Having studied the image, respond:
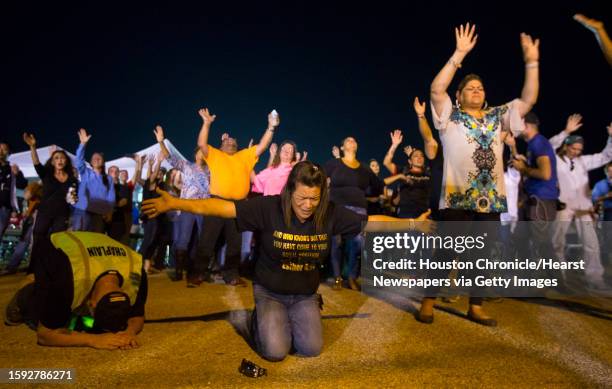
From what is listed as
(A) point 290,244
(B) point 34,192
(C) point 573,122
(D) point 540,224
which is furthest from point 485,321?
(B) point 34,192

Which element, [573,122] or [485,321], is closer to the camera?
[485,321]

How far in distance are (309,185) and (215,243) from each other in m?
3.53

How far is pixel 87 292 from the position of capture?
3.00m

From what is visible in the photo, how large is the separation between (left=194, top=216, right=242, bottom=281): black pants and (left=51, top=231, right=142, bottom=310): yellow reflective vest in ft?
8.87

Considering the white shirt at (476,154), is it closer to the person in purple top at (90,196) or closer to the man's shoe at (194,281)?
the man's shoe at (194,281)

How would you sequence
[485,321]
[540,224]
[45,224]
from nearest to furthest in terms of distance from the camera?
1. [485,321]
2. [540,224]
3. [45,224]

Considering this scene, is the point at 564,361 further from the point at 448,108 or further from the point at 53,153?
the point at 53,153

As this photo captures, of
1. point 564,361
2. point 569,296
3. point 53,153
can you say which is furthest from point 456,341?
point 53,153

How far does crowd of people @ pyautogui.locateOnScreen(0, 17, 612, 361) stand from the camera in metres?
3.06

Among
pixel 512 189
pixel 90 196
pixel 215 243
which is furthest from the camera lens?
pixel 512 189

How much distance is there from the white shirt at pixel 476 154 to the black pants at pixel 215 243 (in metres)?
3.19

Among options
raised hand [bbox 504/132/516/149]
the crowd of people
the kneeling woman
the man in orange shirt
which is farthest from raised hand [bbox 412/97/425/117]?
the man in orange shirt

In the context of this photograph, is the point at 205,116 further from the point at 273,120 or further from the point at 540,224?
the point at 540,224

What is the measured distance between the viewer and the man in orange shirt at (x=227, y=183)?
601 cm
